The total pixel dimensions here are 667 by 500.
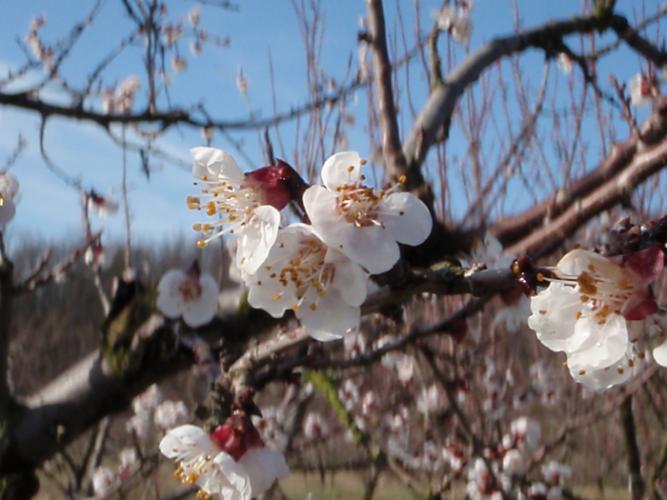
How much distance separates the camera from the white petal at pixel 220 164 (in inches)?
33.0

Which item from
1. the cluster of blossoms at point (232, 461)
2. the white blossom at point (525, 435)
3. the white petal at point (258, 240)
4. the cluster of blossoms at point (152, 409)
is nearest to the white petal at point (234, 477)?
the cluster of blossoms at point (232, 461)

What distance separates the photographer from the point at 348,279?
0.80 metres

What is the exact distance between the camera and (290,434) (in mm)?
2570

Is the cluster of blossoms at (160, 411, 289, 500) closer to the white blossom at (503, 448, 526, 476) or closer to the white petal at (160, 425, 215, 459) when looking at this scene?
the white petal at (160, 425, 215, 459)

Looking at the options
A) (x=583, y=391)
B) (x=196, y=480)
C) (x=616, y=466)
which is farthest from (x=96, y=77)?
(x=616, y=466)

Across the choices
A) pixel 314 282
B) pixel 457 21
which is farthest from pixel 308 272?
pixel 457 21

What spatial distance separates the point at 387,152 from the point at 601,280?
2.82ft

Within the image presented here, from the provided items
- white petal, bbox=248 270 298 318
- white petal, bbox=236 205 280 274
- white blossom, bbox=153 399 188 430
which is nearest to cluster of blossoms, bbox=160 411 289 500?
white petal, bbox=248 270 298 318

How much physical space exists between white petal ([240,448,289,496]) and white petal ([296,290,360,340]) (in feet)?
1.19

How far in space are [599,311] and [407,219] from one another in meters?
0.21

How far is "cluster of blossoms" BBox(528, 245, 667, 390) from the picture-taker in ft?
2.30

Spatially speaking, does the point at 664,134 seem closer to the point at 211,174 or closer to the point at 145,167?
the point at 211,174

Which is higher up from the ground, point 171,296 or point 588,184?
Result: point 588,184

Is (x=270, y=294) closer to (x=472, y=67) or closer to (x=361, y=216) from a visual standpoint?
(x=361, y=216)
